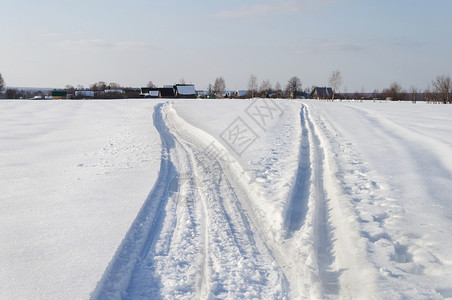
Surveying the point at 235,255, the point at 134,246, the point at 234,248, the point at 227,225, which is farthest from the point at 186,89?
the point at 235,255

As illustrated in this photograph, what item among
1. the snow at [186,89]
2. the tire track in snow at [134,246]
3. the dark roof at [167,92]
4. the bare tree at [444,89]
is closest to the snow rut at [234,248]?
the tire track in snow at [134,246]

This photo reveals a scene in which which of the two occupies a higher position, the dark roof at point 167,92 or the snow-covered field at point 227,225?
the dark roof at point 167,92

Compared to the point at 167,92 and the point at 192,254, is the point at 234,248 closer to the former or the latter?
the point at 192,254

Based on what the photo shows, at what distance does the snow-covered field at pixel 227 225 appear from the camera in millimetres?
2670

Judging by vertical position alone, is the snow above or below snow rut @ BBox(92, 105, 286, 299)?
above

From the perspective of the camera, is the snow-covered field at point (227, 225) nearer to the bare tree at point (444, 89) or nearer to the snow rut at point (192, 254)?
the snow rut at point (192, 254)

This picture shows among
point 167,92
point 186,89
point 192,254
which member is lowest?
point 192,254

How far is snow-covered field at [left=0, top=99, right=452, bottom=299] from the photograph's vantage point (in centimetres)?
267

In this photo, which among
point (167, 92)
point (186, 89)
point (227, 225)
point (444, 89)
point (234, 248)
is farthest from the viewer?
point (167, 92)

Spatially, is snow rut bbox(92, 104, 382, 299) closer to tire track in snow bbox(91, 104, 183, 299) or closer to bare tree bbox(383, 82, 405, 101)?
tire track in snow bbox(91, 104, 183, 299)

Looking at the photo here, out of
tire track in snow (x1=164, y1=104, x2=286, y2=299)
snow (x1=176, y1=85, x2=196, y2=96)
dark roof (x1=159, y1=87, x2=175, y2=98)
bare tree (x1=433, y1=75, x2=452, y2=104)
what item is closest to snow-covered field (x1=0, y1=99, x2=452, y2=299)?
tire track in snow (x1=164, y1=104, x2=286, y2=299)

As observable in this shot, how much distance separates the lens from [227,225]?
382 centimetres

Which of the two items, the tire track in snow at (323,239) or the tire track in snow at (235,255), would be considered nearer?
the tire track in snow at (235,255)

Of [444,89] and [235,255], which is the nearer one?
[235,255]
